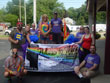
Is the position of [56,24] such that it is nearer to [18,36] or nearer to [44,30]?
[44,30]

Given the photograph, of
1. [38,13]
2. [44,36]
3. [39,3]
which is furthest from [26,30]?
[39,3]

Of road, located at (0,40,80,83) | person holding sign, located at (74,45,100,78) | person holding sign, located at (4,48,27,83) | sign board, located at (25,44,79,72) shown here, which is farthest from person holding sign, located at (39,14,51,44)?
person holding sign, located at (74,45,100,78)

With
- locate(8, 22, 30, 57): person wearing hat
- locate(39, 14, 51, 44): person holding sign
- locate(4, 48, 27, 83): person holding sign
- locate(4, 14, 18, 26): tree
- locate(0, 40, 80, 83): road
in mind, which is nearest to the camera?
locate(4, 48, 27, 83): person holding sign

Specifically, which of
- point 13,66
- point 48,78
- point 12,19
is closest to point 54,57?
point 48,78

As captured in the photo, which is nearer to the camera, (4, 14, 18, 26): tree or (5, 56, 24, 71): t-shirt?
(5, 56, 24, 71): t-shirt

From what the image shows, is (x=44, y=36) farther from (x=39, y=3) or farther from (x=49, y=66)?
(x=39, y=3)

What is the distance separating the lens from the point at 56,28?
23.5 feet

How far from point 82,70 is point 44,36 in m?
1.94

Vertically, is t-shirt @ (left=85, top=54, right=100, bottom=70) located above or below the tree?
below

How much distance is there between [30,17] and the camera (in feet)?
226

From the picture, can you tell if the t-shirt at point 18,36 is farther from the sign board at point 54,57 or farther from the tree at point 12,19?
the tree at point 12,19

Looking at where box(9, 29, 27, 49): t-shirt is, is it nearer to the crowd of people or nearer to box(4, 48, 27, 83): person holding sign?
the crowd of people

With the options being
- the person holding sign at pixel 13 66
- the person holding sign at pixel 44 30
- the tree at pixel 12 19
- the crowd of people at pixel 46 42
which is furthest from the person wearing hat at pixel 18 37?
the tree at pixel 12 19

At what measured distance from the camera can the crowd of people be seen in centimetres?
559
